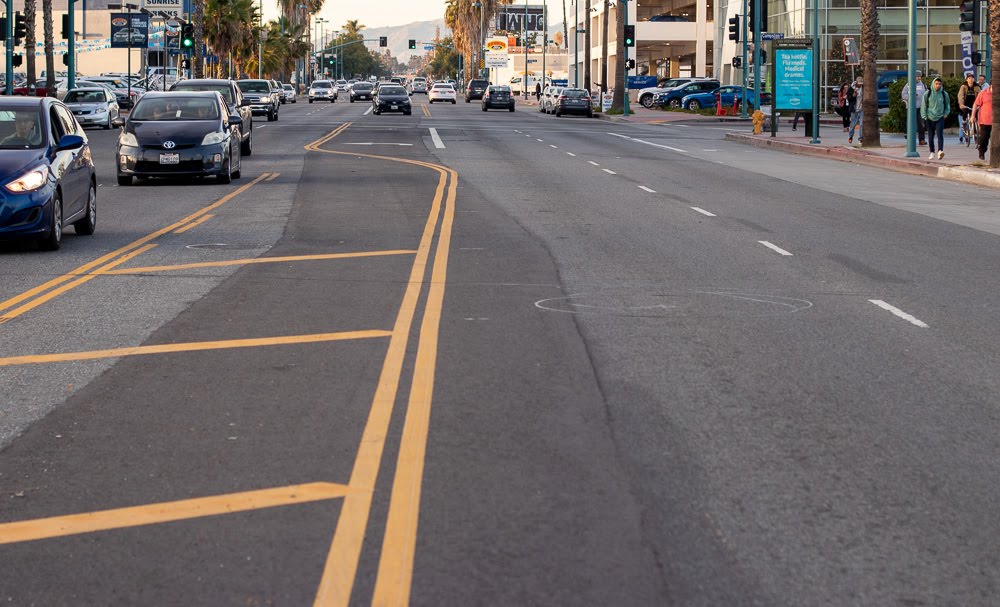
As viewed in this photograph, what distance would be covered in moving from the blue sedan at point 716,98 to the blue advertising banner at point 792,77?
25.4 metres

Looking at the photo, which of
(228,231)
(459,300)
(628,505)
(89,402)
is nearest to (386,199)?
(228,231)

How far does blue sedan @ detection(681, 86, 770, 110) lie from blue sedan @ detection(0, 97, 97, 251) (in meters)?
55.7

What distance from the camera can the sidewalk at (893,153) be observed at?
27828 mm

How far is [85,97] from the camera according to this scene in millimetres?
49750

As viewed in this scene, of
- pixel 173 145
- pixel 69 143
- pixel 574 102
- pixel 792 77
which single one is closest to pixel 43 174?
pixel 69 143

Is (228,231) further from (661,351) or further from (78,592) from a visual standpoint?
(78,592)

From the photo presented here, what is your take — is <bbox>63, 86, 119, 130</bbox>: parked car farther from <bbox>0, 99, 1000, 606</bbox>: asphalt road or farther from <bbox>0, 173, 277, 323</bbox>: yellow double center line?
<bbox>0, 99, 1000, 606</bbox>: asphalt road

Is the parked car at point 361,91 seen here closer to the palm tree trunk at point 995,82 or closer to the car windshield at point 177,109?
the palm tree trunk at point 995,82

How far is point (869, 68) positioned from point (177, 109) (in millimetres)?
19863

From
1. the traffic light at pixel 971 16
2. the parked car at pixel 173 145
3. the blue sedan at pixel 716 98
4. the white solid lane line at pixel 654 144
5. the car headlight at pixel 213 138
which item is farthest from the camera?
the blue sedan at pixel 716 98

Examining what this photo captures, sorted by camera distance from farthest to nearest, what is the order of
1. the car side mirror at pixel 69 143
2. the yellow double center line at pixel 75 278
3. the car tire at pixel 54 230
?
1. the car side mirror at pixel 69 143
2. the car tire at pixel 54 230
3. the yellow double center line at pixel 75 278

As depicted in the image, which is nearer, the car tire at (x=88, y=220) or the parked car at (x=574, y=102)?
the car tire at (x=88, y=220)

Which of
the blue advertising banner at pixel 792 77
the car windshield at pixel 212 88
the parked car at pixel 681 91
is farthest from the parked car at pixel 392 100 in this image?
the car windshield at pixel 212 88

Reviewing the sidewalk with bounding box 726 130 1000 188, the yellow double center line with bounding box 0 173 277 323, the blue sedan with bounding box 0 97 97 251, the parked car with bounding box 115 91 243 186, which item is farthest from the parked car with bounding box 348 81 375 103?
the blue sedan with bounding box 0 97 97 251
